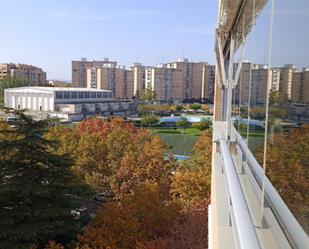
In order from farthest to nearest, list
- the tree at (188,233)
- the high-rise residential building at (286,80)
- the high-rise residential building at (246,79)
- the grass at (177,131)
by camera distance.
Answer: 1. the grass at (177,131)
2. the tree at (188,233)
3. the high-rise residential building at (246,79)
4. the high-rise residential building at (286,80)

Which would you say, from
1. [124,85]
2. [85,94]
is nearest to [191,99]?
[124,85]

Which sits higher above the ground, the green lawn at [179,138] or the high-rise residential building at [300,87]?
the high-rise residential building at [300,87]

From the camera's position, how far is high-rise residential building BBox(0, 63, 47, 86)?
90550 millimetres

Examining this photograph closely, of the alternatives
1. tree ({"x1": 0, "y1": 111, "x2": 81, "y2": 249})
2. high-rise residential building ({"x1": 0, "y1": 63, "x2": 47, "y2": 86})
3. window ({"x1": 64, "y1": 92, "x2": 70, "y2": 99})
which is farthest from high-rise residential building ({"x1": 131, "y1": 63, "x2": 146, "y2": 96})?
tree ({"x1": 0, "y1": 111, "x2": 81, "y2": 249})

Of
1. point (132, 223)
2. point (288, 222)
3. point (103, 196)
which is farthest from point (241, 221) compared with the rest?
point (103, 196)

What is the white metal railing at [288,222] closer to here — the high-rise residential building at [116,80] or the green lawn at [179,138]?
the green lawn at [179,138]

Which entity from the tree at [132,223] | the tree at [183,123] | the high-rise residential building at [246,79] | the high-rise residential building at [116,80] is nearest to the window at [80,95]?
the tree at [183,123]

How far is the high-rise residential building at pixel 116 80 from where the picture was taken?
83.0m

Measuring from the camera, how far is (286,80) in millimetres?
1787

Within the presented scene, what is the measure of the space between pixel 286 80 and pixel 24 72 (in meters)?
95.6

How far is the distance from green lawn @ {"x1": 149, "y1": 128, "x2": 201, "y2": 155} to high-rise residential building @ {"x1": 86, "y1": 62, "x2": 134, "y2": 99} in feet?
112

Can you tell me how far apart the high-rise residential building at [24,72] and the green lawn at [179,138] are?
166ft

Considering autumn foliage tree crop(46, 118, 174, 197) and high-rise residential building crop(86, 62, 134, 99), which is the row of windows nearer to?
high-rise residential building crop(86, 62, 134, 99)

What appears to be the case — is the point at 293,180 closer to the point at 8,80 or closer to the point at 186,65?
the point at 8,80
